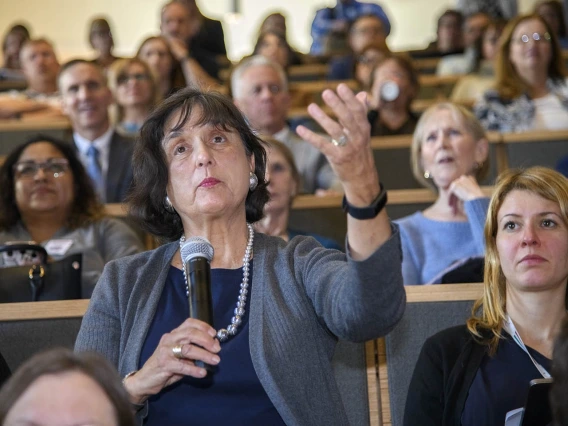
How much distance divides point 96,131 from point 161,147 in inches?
83.7

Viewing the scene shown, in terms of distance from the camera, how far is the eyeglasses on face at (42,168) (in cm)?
299

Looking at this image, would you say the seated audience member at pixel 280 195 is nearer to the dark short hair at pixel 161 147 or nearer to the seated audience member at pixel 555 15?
the dark short hair at pixel 161 147

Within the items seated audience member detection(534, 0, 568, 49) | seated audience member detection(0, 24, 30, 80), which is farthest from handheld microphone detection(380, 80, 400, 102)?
seated audience member detection(0, 24, 30, 80)

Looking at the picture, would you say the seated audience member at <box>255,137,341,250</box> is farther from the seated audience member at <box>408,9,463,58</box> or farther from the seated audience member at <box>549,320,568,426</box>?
the seated audience member at <box>408,9,463,58</box>

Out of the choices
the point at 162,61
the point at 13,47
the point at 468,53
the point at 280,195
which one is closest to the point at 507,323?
the point at 280,195

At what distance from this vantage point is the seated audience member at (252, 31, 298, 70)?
554cm

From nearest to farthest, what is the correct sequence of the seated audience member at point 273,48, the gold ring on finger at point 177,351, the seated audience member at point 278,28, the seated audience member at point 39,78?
the gold ring on finger at point 177,351, the seated audience member at point 39,78, the seated audience member at point 273,48, the seated audience member at point 278,28

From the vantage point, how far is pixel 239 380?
161 cm

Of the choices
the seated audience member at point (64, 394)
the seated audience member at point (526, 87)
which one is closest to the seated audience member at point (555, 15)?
the seated audience member at point (526, 87)

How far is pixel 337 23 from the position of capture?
6758 mm

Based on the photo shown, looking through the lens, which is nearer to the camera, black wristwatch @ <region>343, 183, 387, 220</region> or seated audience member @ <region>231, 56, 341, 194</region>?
black wristwatch @ <region>343, 183, 387, 220</region>

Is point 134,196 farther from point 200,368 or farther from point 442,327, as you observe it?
Answer: point 442,327

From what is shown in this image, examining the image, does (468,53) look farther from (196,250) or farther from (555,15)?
(196,250)

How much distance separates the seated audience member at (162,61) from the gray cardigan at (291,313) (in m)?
3.31
